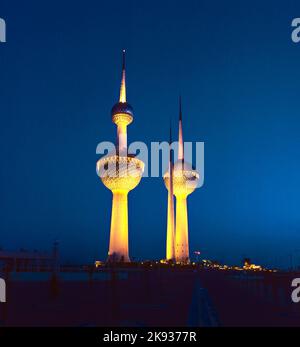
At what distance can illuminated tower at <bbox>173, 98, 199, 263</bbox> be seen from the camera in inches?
5443

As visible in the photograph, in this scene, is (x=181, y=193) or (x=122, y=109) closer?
(x=122, y=109)

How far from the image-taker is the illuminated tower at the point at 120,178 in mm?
118562

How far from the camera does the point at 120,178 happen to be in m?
119

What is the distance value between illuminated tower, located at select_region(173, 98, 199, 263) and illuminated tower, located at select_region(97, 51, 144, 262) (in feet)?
64.9

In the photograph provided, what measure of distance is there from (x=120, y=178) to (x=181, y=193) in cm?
2893

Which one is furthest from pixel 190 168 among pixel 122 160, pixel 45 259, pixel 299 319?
pixel 299 319

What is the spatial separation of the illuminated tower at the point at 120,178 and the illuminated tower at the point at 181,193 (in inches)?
779

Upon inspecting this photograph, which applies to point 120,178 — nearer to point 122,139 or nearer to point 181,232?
point 122,139

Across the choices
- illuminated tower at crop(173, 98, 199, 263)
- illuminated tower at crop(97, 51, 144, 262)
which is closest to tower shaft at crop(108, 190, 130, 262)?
illuminated tower at crop(97, 51, 144, 262)

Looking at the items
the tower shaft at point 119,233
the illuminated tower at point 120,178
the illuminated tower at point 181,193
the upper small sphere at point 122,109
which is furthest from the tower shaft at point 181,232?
the upper small sphere at point 122,109

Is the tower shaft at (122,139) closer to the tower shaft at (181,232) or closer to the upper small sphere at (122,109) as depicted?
the upper small sphere at (122,109)

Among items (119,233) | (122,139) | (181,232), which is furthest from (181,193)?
(122,139)

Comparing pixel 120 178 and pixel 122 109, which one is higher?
pixel 122 109
